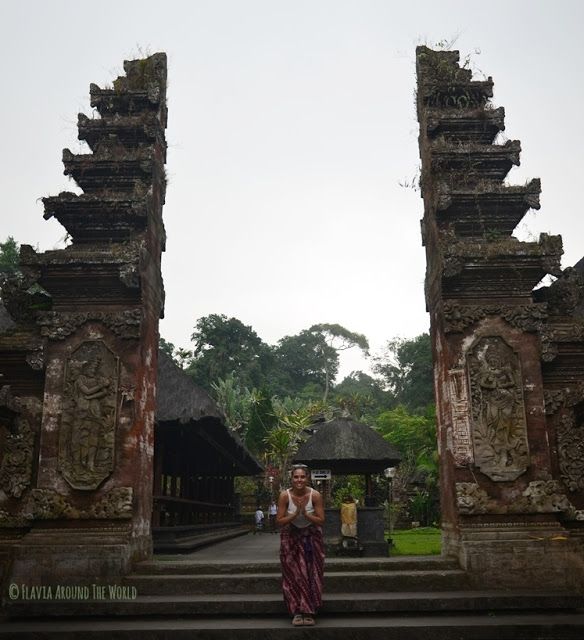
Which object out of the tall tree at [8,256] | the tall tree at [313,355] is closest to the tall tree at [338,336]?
the tall tree at [313,355]

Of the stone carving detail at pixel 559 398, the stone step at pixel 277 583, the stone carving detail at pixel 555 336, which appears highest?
the stone carving detail at pixel 555 336

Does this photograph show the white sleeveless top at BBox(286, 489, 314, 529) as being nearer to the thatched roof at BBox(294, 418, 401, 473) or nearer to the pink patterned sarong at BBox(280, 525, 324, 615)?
the pink patterned sarong at BBox(280, 525, 324, 615)

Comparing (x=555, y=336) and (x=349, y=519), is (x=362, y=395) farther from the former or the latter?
(x=555, y=336)

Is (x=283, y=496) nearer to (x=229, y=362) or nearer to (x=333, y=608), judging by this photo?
(x=333, y=608)

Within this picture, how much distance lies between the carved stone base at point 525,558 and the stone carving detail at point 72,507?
3.97 m

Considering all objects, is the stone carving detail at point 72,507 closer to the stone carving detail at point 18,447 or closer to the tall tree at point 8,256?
the stone carving detail at point 18,447

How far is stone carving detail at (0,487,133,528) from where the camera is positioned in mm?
7254

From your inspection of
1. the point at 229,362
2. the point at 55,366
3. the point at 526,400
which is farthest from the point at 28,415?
the point at 229,362

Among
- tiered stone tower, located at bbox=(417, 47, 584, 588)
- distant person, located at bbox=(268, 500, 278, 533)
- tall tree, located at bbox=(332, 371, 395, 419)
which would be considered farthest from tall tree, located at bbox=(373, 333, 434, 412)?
tiered stone tower, located at bbox=(417, 47, 584, 588)

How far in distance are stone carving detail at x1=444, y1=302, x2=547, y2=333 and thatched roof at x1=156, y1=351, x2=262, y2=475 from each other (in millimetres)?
5045

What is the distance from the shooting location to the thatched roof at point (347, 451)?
13663 mm

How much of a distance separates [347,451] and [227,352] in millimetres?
45499

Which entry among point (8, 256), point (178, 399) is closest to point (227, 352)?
point (8, 256)

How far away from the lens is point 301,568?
600 cm
